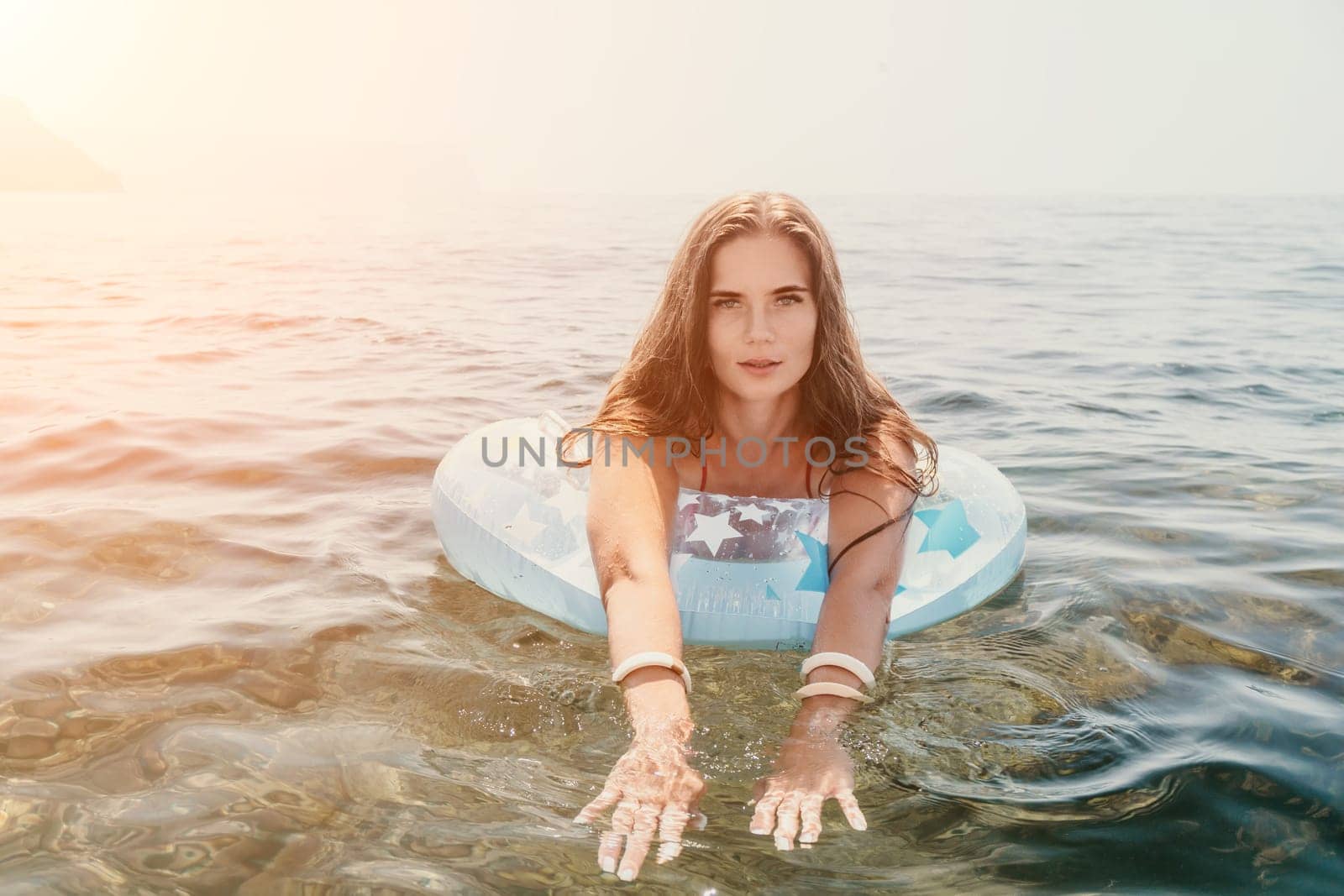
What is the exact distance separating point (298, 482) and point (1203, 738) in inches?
142

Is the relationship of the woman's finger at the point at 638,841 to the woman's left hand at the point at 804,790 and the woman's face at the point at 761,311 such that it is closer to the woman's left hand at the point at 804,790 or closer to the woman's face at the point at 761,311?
the woman's left hand at the point at 804,790

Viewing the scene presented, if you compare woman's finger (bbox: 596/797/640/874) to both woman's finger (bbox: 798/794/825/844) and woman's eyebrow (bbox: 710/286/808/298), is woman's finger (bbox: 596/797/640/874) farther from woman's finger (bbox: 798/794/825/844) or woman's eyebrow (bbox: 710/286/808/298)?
woman's eyebrow (bbox: 710/286/808/298)

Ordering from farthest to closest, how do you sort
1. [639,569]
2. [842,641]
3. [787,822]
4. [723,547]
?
[723,547] < [639,569] < [842,641] < [787,822]

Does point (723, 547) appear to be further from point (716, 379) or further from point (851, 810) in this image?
point (851, 810)

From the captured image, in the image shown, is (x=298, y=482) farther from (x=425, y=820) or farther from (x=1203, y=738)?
(x=1203, y=738)

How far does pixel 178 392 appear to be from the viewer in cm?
626

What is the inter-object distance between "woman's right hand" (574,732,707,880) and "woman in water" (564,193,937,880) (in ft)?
0.05

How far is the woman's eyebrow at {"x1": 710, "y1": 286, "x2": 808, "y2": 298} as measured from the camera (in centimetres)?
313

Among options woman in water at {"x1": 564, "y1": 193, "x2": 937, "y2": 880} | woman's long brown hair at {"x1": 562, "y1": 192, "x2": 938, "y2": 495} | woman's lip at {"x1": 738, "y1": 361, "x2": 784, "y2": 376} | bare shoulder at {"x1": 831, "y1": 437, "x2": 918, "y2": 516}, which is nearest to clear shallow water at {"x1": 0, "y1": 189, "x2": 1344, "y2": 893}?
woman in water at {"x1": 564, "y1": 193, "x2": 937, "y2": 880}

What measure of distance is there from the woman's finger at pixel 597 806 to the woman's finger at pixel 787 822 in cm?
33

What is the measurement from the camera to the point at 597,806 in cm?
218

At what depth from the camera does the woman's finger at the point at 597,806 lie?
217 centimetres

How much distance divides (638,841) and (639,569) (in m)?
0.93

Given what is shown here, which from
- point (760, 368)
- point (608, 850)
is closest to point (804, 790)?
point (608, 850)
